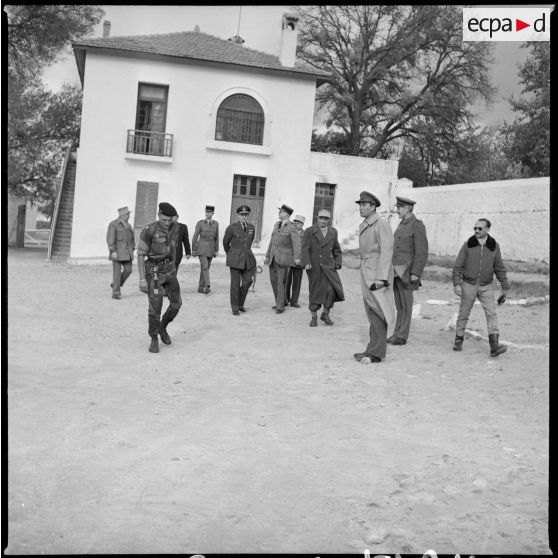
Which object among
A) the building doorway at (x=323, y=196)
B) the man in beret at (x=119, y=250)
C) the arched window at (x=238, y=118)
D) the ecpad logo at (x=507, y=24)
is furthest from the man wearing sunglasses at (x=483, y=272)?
the building doorway at (x=323, y=196)

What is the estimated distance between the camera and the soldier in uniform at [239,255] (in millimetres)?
10555

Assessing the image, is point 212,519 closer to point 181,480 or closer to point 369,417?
point 181,480

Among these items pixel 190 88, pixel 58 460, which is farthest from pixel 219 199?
pixel 58 460

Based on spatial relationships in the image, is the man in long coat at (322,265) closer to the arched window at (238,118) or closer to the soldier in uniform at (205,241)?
the soldier in uniform at (205,241)

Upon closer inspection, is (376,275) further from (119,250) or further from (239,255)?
(119,250)

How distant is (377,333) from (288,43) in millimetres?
14705

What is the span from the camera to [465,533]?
10.3ft

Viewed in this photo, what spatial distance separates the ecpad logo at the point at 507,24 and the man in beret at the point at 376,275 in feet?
13.3

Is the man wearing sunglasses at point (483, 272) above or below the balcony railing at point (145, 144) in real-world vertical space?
below

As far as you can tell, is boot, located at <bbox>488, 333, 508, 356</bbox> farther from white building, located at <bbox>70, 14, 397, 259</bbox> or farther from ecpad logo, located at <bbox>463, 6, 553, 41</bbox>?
white building, located at <bbox>70, 14, 397, 259</bbox>

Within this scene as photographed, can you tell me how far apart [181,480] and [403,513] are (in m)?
1.19

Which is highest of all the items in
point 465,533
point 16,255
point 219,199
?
point 219,199

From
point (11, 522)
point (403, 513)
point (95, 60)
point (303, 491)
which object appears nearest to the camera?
point (11, 522)

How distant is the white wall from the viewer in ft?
62.9
